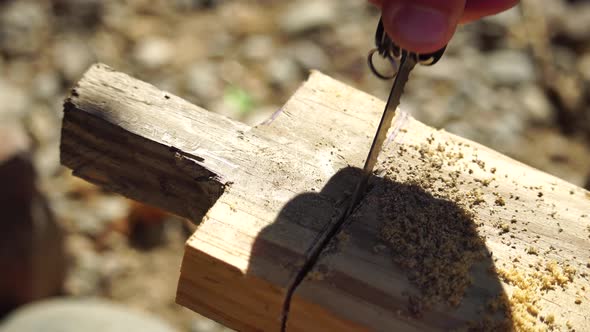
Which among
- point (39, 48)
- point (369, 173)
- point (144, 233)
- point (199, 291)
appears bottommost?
point (144, 233)

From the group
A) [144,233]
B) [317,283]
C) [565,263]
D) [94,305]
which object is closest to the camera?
[317,283]

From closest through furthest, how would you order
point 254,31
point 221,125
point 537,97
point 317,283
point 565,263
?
point 317,283 → point 565,263 → point 221,125 → point 537,97 → point 254,31

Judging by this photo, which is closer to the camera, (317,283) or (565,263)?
(317,283)

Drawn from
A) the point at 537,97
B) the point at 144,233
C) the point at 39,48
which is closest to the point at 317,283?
the point at 144,233

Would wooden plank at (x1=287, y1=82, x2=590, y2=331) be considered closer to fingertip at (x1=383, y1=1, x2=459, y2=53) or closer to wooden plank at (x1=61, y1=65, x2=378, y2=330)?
wooden plank at (x1=61, y1=65, x2=378, y2=330)

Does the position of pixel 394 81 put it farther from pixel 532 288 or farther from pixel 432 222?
pixel 532 288

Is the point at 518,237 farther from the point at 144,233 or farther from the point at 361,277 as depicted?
the point at 144,233

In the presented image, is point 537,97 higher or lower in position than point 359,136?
lower

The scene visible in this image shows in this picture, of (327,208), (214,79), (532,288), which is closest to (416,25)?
(327,208)
